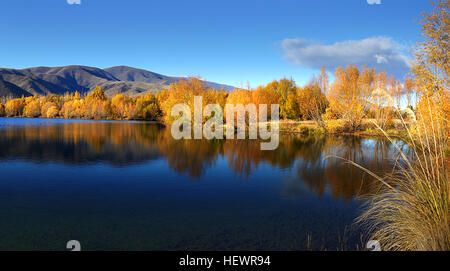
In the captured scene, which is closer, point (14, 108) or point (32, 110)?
point (32, 110)

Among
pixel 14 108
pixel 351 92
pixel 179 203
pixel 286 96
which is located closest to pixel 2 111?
pixel 14 108

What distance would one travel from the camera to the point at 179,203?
9.07 m

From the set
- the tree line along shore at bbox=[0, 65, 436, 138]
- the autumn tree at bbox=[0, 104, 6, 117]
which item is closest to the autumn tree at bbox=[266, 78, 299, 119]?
the tree line along shore at bbox=[0, 65, 436, 138]

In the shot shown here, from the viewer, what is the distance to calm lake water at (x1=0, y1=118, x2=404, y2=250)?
6281 millimetres

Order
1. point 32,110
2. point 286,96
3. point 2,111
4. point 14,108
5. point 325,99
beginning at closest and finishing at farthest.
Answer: point 325,99
point 286,96
point 32,110
point 14,108
point 2,111

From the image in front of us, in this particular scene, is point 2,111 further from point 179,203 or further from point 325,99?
point 179,203

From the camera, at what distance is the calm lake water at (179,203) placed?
6.28 m

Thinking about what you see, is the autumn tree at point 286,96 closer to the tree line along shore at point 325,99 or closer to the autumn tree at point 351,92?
the tree line along shore at point 325,99

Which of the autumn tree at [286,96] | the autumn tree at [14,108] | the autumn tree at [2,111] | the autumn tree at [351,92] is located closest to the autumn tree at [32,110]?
the autumn tree at [14,108]

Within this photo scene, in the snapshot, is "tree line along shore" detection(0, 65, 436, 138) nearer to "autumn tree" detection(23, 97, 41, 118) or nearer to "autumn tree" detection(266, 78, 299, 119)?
"autumn tree" detection(266, 78, 299, 119)
